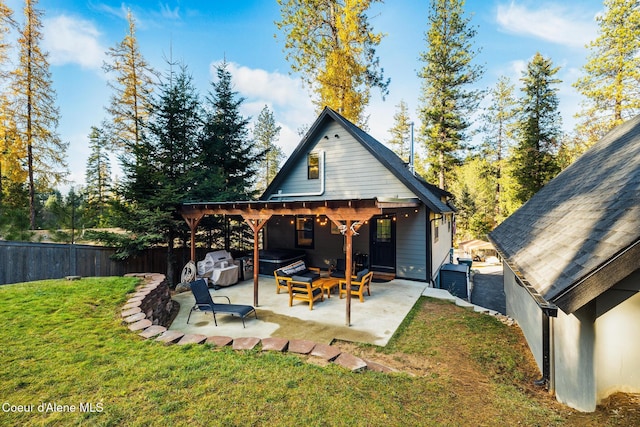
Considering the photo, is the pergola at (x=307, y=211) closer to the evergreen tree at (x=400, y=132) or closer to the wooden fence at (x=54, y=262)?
the wooden fence at (x=54, y=262)

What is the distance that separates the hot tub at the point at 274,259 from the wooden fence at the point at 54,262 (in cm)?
416

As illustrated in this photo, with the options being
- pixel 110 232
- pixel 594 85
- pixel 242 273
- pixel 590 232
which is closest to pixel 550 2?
pixel 594 85

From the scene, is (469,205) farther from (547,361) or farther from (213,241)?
(547,361)

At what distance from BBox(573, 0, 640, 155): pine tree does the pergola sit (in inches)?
572

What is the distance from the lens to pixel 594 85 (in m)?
14.5

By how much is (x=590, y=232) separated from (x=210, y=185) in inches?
Result: 398

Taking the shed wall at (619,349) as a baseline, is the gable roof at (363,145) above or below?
above

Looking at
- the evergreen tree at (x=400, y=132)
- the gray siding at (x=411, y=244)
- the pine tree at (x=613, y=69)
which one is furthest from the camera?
the evergreen tree at (x=400, y=132)

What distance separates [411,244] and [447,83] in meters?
15.5

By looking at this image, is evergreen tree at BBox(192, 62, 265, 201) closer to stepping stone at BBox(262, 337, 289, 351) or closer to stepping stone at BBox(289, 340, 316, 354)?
stepping stone at BBox(262, 337, 289, 351)

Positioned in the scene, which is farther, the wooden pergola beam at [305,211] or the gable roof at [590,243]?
the wooden pergola beam at [305,211]

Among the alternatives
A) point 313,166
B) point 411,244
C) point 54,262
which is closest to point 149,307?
point 54,262

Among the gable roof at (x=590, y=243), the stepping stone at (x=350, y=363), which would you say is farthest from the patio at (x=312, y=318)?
the gable roof at (x=590, y=243)

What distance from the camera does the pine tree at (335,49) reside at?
13.6m
